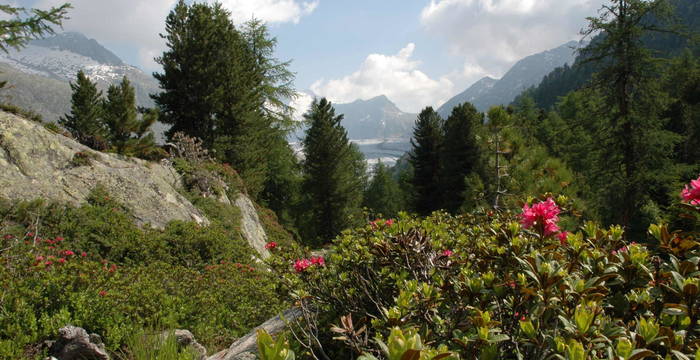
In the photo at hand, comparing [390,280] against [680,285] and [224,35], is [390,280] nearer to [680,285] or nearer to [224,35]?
[680,285]

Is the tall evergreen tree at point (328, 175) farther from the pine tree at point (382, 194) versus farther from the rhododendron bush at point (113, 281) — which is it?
the rhododendron bush at point (113, 281)

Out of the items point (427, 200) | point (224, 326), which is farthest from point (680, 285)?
point (427, 200)

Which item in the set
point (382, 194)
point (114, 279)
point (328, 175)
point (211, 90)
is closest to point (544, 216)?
point (114, 279)

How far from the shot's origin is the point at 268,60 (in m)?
27.3

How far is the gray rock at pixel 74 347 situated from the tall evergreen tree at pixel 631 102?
12781 mm

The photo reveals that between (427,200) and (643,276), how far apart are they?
1223 inches

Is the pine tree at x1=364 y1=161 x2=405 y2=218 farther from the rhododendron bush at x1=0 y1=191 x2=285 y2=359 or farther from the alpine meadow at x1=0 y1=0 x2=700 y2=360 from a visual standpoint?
the rhododendron bush at x1=0 y1=191 x2=285 y2=359

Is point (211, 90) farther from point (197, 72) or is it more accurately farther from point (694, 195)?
point (694, 195)

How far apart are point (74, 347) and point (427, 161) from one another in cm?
3037

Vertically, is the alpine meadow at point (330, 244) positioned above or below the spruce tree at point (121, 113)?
below

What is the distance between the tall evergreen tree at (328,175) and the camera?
28234 mm

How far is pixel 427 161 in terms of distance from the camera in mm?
32406

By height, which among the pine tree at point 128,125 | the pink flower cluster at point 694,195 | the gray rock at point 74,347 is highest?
the pine tree at point 128,125

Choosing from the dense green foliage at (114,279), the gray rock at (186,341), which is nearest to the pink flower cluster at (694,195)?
the dense green foliage at (114,279)
